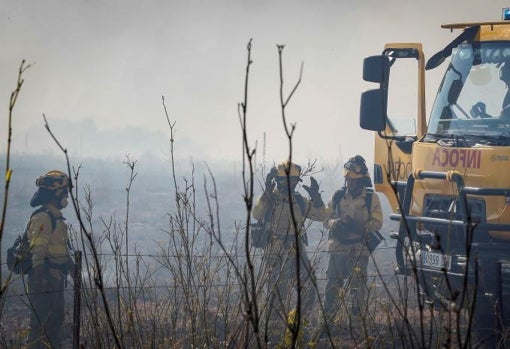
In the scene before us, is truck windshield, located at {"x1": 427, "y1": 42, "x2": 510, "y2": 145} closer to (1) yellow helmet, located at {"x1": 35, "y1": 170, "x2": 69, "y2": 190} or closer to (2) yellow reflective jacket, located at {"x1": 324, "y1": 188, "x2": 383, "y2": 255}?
(2) yellow reflective jacket, located at {"x1": 324, "y1": 188, "x2": 383, "y2": 255}

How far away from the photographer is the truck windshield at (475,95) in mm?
A: 6613

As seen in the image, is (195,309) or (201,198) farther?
(201,198)

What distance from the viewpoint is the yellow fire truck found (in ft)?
20.6

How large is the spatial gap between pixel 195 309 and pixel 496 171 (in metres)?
3.45

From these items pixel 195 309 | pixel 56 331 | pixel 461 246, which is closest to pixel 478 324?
pixel 461 246

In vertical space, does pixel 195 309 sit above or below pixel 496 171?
below

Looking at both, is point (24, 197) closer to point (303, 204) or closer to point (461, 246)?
point (303, 204)

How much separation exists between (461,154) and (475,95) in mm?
690

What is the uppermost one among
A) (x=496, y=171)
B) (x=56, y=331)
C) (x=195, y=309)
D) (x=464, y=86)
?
(x=464, y=86)

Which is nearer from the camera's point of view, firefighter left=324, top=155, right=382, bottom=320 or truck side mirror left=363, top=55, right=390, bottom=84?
truck side mirror left=363, top=55, right=390, bottom=84

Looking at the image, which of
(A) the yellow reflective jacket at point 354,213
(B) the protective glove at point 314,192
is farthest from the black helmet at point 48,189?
(A) the yellow reflective jacket at point 354,213

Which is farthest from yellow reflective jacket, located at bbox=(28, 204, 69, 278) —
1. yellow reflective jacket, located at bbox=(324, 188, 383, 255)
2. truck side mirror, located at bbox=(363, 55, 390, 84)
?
truck side mirror, located at bbox=(363, 55, 390, 84)

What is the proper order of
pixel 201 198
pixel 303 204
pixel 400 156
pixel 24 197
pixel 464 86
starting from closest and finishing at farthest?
pixel 464 86, pixel 400 156, pixel 303 204, pixel 24 197, pixel 201 198

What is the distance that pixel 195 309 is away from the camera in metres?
4.01
